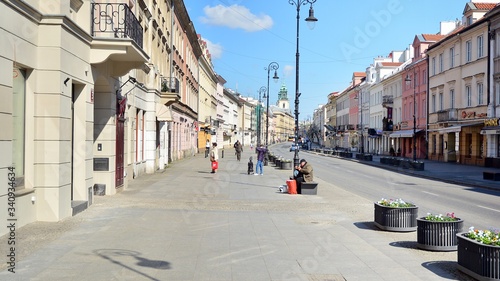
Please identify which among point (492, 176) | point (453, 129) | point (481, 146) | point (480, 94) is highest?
point (480, 94)

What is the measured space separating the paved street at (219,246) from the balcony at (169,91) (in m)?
15.2

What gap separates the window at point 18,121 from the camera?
10.2m

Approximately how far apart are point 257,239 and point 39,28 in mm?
6346

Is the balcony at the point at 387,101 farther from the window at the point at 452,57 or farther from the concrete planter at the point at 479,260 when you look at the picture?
the concrete planter at the point at 479,260

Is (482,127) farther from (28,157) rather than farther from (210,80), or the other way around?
(210,80)

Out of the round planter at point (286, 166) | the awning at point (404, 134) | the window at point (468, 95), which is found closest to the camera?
the round planter at point (286, 166)

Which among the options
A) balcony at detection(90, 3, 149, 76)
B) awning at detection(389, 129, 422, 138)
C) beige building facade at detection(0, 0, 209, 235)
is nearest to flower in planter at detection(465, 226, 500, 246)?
beige building facade at detection(0, 0, 209, 235)

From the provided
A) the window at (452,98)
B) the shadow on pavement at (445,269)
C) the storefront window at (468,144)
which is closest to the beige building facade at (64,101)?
the shadow on pavement at (445,269)

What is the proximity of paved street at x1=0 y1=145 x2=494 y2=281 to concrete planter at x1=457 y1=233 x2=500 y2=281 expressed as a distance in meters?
0.33

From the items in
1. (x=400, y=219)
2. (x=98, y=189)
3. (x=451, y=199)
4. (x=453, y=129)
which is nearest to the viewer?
(x=400, y=219)

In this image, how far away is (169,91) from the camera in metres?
31.8

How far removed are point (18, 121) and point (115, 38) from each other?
13.2ft

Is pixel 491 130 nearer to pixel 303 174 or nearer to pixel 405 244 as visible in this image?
pixel 303 174

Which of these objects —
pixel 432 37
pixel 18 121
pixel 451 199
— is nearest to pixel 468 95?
pixel 432 37
